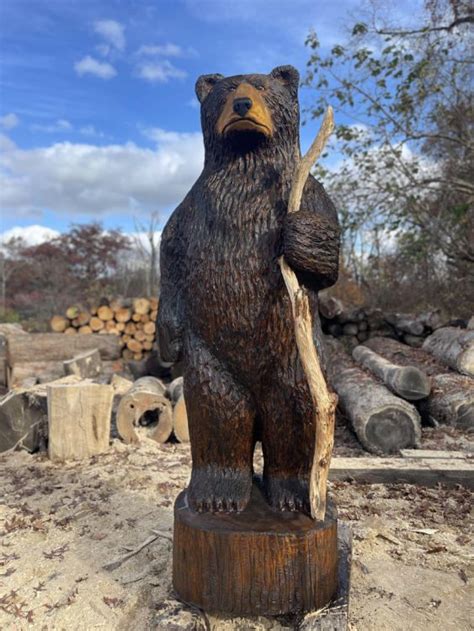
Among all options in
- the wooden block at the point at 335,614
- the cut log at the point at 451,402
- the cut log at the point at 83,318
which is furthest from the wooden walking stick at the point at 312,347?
the cut log at the point at 83,318

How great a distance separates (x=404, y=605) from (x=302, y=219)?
1.51 meters

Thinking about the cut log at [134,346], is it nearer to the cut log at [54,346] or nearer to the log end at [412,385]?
the cut log at [54,346]

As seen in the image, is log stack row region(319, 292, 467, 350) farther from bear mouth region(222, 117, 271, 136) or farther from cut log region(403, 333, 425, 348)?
bear mouth region(222, 117, 271, 136)

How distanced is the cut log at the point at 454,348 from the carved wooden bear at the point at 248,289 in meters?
4.19

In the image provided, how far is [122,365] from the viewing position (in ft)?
26.5

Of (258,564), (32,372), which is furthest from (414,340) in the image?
(258,564)

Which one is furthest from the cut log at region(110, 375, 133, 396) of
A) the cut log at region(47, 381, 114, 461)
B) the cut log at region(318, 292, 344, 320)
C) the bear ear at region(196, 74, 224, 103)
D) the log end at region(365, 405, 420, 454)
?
the bear ear at region(196, 74, 224, 103)

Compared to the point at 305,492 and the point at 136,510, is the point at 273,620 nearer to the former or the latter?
the point at 305,492

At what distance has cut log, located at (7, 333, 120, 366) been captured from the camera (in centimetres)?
736

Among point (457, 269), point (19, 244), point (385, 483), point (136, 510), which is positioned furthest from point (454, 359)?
point (19, 244)

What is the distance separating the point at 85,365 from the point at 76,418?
257cm

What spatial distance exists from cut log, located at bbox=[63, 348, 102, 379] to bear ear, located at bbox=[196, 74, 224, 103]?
4.66 metres

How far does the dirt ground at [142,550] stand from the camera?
205 centimetres

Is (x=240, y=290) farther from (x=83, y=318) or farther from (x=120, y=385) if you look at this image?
(x=83, y=318)
